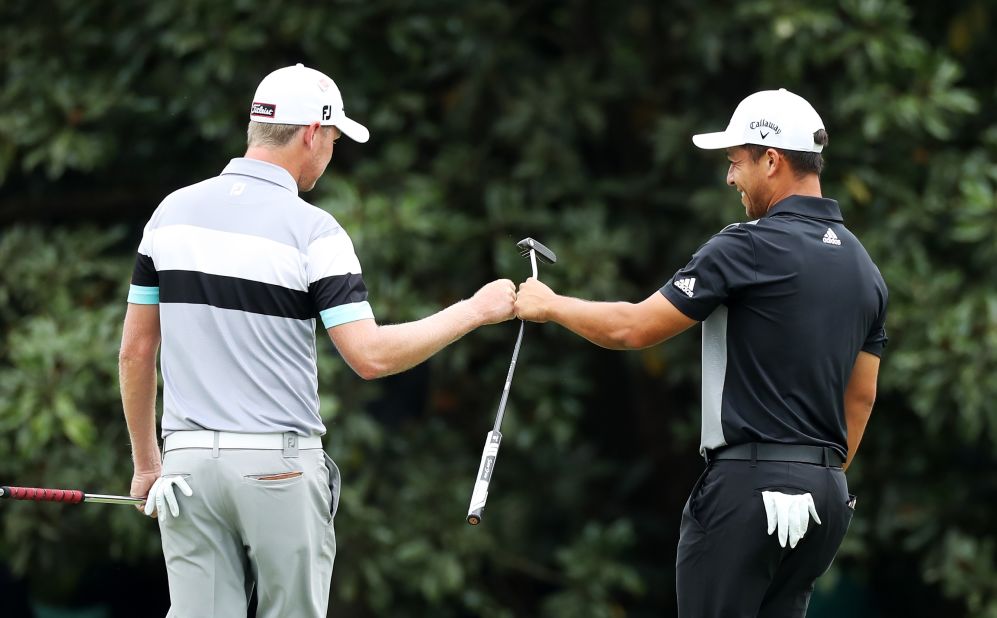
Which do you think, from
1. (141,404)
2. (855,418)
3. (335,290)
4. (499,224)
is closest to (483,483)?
(335,290)

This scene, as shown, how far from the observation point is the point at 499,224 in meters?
8.00

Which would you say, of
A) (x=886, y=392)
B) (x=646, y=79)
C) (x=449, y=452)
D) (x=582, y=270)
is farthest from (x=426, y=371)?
(x=886, y=392)

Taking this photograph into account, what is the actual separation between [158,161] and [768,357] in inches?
222

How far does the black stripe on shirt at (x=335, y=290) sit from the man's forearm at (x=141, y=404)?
1.91 feet

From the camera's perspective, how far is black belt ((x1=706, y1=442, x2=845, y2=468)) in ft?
12.6

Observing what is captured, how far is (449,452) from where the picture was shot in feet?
27.5

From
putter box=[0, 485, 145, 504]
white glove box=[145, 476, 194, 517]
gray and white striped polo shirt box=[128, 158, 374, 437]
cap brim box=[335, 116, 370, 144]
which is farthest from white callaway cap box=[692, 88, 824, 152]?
putter box=[0, 485, 145, 504]

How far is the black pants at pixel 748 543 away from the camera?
382cm

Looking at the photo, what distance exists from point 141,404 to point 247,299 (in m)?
0.60

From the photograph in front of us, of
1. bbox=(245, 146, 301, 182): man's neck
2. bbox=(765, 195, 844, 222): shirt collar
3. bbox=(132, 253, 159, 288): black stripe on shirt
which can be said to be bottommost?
bbox=(132, 253, 159, 288): black stripe on shirt

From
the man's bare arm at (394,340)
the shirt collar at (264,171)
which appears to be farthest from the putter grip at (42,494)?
the shirt collar at (264,171)

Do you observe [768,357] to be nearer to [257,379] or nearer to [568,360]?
[257,379]

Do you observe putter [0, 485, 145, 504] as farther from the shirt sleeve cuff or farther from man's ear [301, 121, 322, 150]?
the shirt sleeve cuff

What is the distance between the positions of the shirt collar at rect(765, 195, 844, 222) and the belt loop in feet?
4.40
